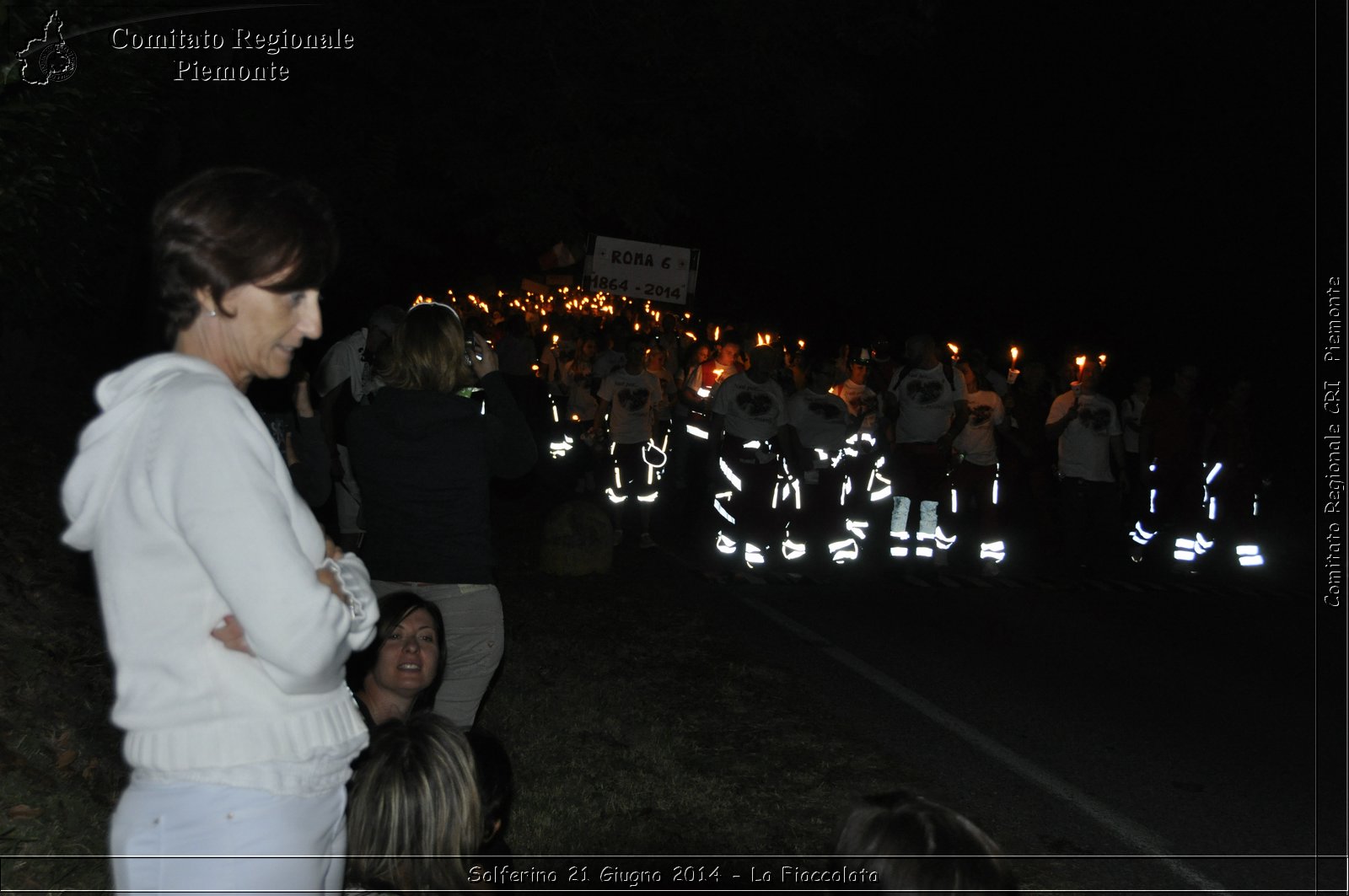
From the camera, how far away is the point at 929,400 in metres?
13.1

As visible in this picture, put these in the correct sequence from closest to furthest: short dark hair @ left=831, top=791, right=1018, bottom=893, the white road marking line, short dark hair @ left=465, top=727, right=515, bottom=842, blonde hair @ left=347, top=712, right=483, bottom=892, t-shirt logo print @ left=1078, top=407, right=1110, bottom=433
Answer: short dark hair @ left=831, top=791, right=1018, bottom=893 → blonde hair @ left=347, top=712, right=483, bottom=892 → short dark hair @ left=465, top=727, right=515, bottom=842 → the white road marking line → t-shirt logo print @ left=1078, top=407, right=1110, bottom=433

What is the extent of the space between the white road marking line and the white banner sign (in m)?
8.51

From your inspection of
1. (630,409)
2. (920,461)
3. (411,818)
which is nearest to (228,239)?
(411,818)

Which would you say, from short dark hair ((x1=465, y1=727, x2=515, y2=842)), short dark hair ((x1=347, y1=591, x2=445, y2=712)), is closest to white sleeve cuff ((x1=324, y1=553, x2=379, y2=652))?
short dark hair ((x1=465, y1=727, x2=515, y2=842))

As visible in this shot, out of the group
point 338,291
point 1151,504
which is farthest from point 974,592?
point 338,291

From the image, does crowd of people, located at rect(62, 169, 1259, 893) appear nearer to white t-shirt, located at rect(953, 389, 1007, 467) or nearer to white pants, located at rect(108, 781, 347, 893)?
white pants, located at rect(108, 781, 347, 893)

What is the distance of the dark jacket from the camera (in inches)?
185

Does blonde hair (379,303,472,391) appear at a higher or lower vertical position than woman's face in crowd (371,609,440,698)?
higher

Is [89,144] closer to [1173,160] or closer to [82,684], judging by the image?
[82,684]

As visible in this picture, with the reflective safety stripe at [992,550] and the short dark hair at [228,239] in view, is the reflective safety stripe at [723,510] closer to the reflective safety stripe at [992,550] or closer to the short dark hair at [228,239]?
the reflective safety stripe at [992,550]

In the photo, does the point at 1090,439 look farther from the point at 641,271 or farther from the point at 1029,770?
the point at 641,271

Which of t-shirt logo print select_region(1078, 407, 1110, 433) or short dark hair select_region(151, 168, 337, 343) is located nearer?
short dark hair select_region(151, 168, 337, 343)

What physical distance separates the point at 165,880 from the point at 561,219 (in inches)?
419

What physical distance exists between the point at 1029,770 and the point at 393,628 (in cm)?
378
